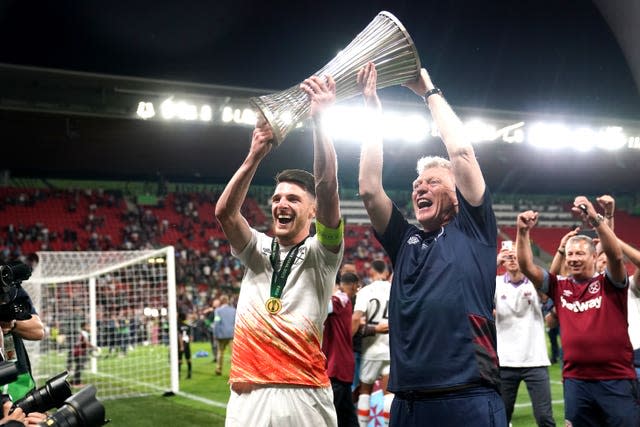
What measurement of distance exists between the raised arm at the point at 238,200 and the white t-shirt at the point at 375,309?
4516mm

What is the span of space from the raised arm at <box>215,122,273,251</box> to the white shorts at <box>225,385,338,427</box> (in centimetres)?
69

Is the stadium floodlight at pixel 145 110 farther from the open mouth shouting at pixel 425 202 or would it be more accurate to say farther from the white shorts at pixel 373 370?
the open mouth shouting at pixel 425 202

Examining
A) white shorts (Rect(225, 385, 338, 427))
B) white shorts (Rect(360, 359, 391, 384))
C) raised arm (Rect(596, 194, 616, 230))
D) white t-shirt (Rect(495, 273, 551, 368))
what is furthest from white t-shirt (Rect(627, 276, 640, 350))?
white shorts (Rect(225, 385, 338, 427))

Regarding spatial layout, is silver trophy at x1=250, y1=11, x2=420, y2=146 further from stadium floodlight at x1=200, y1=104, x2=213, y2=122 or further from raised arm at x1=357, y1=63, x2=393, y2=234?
stadium floodlight at x1=200, y1=104, x2=213, y2=122

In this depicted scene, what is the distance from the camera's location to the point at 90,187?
121 ft

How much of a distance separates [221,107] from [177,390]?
14535 mm

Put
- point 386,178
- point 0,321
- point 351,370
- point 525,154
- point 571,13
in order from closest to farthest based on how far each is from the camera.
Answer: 1. point 0,321
2. point 351,370
3. point 571,13
4. point 525,154
5. point 386,178

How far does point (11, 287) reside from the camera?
11.5 feet

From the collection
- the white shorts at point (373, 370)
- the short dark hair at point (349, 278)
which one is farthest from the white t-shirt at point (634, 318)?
the short dark hair at point (349, 278)

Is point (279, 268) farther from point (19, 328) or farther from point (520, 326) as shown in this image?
point (520, 326)

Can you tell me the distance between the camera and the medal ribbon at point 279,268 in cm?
318

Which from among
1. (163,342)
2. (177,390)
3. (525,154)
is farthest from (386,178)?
(177,390)

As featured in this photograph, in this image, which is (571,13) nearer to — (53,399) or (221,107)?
(221,107)

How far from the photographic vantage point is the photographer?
148 inches
